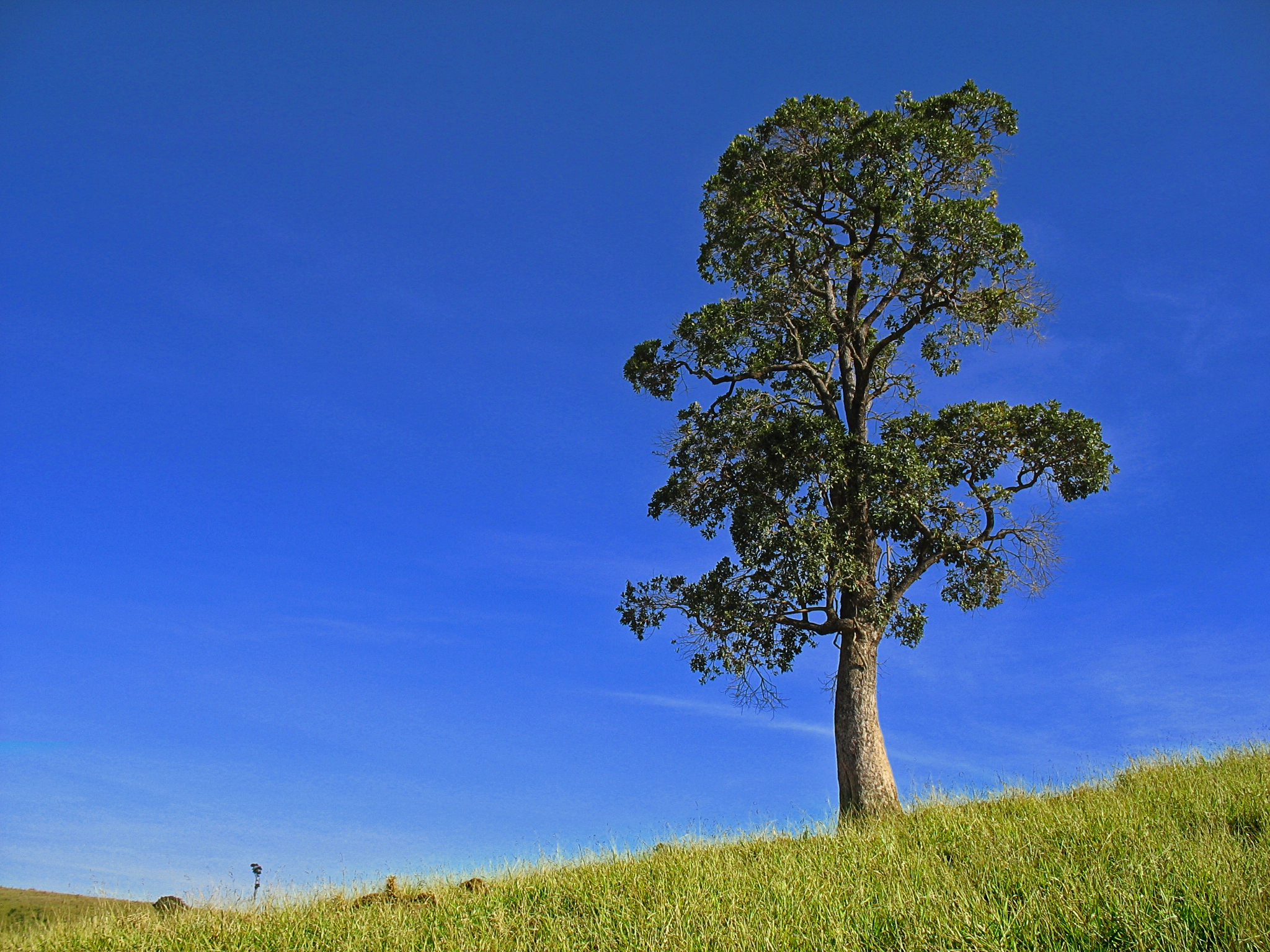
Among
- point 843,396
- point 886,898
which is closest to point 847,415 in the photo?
point 843,396

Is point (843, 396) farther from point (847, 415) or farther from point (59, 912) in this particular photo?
point (59, 912)

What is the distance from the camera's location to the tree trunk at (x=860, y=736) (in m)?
15.7

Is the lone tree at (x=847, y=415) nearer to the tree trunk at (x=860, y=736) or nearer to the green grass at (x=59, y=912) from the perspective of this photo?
the tree trunk at (x=860, y=736)

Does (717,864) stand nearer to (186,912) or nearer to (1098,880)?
(1098,880)

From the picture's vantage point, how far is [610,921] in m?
8.54

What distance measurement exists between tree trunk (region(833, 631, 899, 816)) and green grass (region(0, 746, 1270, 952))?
9.82 feet

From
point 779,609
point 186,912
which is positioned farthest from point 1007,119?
point 186,912

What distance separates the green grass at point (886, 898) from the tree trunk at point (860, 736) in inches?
118

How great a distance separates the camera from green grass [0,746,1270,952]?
695cm

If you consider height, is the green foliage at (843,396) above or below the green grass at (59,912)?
above

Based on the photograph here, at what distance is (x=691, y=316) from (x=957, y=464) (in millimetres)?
6773

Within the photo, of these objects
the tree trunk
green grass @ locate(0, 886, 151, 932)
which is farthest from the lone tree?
green grass @ locate(0, 886, 151, 932)

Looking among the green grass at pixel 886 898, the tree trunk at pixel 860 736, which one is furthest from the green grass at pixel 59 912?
the tree trunk at pixel 860 736

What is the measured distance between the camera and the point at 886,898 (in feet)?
27.0
